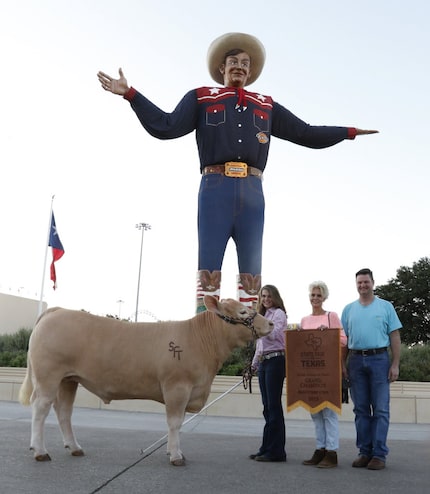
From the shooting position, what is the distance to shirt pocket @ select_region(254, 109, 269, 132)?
25.1ft

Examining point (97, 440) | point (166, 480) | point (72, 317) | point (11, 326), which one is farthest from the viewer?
point (11, 326)

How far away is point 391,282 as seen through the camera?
5022cm

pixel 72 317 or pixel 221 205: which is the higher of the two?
pixel 221 205

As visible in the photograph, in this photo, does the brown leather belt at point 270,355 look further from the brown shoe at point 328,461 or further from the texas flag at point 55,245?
the texas flag at point 55,245

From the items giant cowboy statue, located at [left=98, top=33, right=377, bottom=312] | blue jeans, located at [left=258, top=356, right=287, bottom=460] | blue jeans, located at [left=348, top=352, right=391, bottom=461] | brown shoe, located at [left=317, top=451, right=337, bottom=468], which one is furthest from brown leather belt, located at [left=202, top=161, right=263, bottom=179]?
brown shoe, located at [left=317, top=451, right=337, bottom=468]

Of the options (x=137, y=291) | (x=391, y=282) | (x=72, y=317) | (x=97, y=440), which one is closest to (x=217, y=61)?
(x=72, y=317)

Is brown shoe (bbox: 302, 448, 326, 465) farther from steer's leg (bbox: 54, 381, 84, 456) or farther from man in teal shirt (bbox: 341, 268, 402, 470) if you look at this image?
steer's leg (bbox: 54, 381, 84, 456)

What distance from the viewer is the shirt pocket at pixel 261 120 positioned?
7.65 metres

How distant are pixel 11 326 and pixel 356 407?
36036 millimetres

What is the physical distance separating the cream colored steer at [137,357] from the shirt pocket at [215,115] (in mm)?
2726

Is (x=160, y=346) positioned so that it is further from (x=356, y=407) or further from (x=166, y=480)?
(x=356, y=407)

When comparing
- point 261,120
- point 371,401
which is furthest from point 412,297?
point 371,401

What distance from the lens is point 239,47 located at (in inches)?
312

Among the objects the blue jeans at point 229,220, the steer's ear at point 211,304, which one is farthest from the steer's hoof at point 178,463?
the blue jeans at point 229,220
